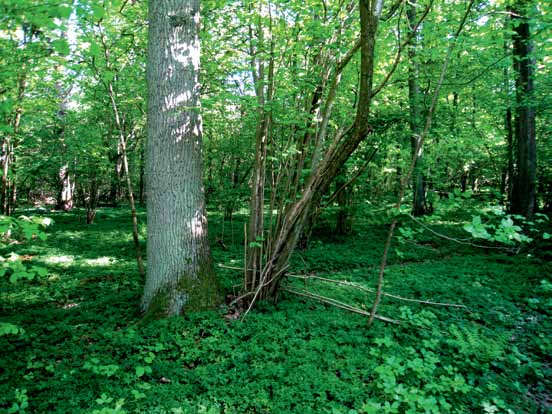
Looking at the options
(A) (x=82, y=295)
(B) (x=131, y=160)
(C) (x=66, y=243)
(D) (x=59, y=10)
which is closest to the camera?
(D) (x=59, y=10)

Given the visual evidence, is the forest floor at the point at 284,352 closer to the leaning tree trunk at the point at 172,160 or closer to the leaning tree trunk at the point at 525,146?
the leaning tree trunk at the point at 172,160

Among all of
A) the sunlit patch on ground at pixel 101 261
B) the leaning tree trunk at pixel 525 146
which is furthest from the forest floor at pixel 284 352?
the leaning tree trunk at pixel 525 146

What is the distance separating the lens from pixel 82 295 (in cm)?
477

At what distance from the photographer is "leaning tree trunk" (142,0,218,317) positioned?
11.8 feet

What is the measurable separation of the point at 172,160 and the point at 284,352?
2.33 meters

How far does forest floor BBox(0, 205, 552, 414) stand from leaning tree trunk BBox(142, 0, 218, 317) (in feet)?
1.20

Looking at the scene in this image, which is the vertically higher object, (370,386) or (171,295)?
(171,295)

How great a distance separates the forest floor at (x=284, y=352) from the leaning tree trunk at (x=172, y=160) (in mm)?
367

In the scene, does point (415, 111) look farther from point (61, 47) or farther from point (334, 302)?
point (61, 47)

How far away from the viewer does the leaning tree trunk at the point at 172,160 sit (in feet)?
11.8

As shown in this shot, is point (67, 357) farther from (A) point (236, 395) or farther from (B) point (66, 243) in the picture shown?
(B) point (66, 243)

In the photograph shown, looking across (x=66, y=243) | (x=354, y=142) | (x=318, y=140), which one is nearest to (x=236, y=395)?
(x=354, y=142)

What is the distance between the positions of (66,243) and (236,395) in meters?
7.05

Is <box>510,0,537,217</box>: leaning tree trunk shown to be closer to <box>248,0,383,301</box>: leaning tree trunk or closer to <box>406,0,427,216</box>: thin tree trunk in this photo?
<box>406,0,427,216</box>: thin tree trunk
